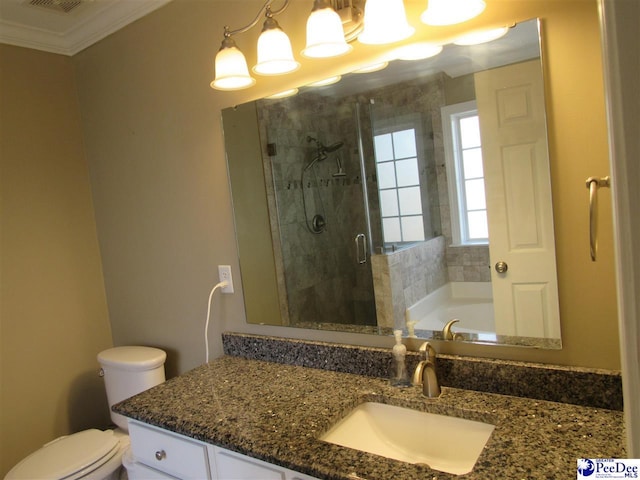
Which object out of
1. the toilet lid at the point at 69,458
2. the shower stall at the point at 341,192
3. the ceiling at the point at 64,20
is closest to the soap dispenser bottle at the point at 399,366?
the shower stall at the point at 341,192

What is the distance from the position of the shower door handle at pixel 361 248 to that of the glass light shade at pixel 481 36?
0.77m

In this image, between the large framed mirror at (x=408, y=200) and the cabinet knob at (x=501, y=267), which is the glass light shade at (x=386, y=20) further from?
the cabinet knob at (x=501, y=267)

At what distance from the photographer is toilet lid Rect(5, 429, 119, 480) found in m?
1.82

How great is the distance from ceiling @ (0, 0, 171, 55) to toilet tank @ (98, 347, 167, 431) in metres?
1.55

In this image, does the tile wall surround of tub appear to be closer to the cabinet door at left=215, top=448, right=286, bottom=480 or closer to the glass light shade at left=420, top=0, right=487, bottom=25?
the cabinet door at left=215, top=448, right=286, bottom=480

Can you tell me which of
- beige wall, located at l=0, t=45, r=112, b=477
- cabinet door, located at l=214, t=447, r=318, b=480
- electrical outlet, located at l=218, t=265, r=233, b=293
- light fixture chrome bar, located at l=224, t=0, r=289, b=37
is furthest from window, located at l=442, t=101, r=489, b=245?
beige wall, located at l=0, t=45, r=112, b=477

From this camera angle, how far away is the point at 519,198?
4.20 ft

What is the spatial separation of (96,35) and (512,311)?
7.42 feet

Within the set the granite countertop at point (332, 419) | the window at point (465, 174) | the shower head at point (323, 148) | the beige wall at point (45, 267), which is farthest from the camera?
the beige wall at point (45, 267)

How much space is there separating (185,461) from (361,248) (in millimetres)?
948

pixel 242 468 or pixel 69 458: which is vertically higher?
pixel 242 468

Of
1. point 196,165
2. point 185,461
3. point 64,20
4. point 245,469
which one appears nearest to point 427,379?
point 245,469

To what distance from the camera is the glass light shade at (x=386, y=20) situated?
1.25 meters

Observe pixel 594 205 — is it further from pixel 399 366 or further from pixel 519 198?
pixel 399 366
